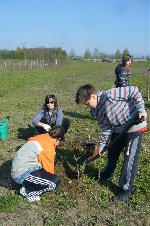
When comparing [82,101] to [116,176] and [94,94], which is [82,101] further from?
[116,176]

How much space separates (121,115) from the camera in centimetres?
380

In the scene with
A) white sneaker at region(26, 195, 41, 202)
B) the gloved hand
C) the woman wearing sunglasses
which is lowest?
white sneaker at region(26, 195, 41, 202)

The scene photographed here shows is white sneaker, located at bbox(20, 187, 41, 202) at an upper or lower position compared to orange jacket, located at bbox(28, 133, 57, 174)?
lower

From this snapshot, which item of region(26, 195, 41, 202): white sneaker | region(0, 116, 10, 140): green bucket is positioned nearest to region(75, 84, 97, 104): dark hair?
region(26, 195, 41, 202): white sneaker

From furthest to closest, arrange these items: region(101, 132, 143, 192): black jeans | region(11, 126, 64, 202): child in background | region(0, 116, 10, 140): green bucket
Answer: region(0, 116, 10, 140): green bucket, region(11, 126, 64, 202): child in background, region(101, 132, 143, 192): black jeans

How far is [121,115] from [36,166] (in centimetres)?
147

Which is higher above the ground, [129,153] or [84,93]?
[84,93]

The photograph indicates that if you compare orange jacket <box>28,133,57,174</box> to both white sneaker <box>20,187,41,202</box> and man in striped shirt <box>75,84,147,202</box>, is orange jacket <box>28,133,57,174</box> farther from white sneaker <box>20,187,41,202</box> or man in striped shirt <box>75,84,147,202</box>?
man in striped shirt <box>75,84,147,202</box>

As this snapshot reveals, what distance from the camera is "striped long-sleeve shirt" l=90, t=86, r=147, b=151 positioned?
366 cm

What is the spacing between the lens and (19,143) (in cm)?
668

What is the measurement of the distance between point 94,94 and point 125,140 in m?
0.85

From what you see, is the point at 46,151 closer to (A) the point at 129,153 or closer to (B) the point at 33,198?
(B) the point at 33,198

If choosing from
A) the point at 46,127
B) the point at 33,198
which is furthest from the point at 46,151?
the point at 46,127

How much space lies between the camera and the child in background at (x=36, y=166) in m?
4.12
